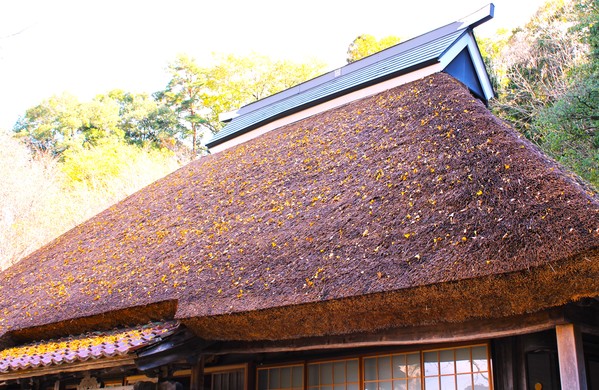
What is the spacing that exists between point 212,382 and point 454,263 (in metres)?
4.30

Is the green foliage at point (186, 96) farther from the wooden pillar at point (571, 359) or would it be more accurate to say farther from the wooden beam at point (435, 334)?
the wooden pillar at point (571, 359)

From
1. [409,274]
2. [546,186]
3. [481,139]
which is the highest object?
[481,139]

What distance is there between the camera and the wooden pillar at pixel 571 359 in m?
4.44

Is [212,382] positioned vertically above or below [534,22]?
below

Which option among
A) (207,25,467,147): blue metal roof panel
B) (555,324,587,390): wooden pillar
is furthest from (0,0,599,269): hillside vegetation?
(555,324,587,390): wooden pillar

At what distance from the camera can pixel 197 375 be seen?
22.5 ft

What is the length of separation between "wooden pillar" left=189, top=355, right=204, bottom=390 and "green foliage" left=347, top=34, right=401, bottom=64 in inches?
949

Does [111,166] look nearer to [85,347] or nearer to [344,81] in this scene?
[344,81]

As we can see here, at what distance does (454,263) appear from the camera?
4.55 meters

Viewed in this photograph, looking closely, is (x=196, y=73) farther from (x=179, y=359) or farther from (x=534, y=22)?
(x=179, y=359)

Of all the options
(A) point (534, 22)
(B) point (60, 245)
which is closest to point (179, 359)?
(B) point (60, 245)

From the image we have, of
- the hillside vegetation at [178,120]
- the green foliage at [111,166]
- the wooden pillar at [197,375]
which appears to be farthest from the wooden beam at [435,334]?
the green foliage at [111,166]

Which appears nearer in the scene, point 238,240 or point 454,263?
point 454,263

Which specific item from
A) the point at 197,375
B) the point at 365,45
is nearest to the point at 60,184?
the point at 365,45
